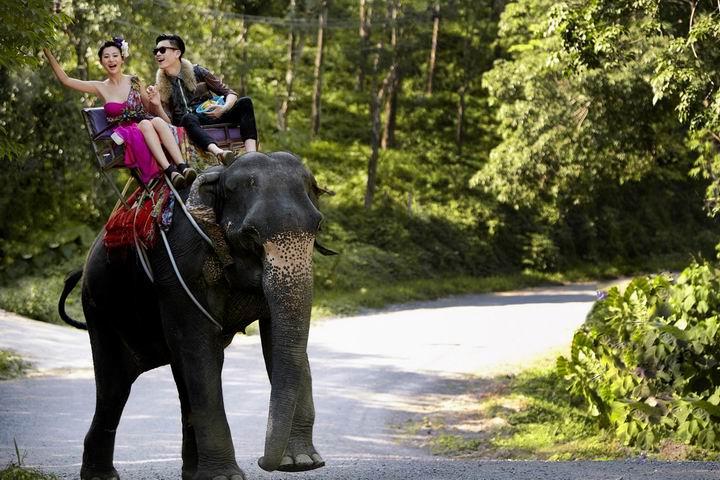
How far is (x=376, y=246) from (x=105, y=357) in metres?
24.9

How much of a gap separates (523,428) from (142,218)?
24.6 ft

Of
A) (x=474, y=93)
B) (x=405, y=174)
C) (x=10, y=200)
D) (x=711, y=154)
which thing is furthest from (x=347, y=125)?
(x=711, y=154)

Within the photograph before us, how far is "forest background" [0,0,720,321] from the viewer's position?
1897 cm

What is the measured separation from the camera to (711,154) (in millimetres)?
19875

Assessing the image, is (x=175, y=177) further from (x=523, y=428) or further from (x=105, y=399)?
(x=523, y=428)

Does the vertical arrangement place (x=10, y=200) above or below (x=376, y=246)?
above

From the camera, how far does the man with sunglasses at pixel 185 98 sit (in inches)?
291

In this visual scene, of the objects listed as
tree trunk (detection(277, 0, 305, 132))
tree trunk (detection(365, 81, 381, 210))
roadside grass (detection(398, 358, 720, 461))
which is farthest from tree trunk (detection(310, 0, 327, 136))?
roadside grass (detection(398, 358, 720, 461))

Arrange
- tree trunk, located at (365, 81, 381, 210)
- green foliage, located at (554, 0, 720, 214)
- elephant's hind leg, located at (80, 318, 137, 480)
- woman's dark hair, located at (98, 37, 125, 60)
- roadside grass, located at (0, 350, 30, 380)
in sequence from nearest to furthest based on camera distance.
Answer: woman's dark hair, located at (98, 37, 125, 60) → elephant's hind leg, located at (80, 318, 137, 480) → green foliage, located at (554, 0, 720, 214) → roadside grass, located at (0, 350, 30, 380) → tree trunk, located at (365, 81, 381, 210)

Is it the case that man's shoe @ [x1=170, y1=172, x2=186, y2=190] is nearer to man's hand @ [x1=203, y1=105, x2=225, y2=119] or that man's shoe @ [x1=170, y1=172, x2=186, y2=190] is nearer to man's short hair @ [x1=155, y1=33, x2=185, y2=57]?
man's hand @ [x1=203, y1=105, x2=225, y2=119]

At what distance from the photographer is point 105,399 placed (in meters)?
7.73

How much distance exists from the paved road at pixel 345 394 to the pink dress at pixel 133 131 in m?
2.68

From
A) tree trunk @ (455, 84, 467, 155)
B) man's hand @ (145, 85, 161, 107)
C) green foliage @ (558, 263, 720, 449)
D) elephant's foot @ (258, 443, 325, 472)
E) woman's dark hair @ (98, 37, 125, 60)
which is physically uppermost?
woman's dark hair @ (98, 37, 125, 60)

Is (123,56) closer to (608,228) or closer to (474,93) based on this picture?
(608,228)
